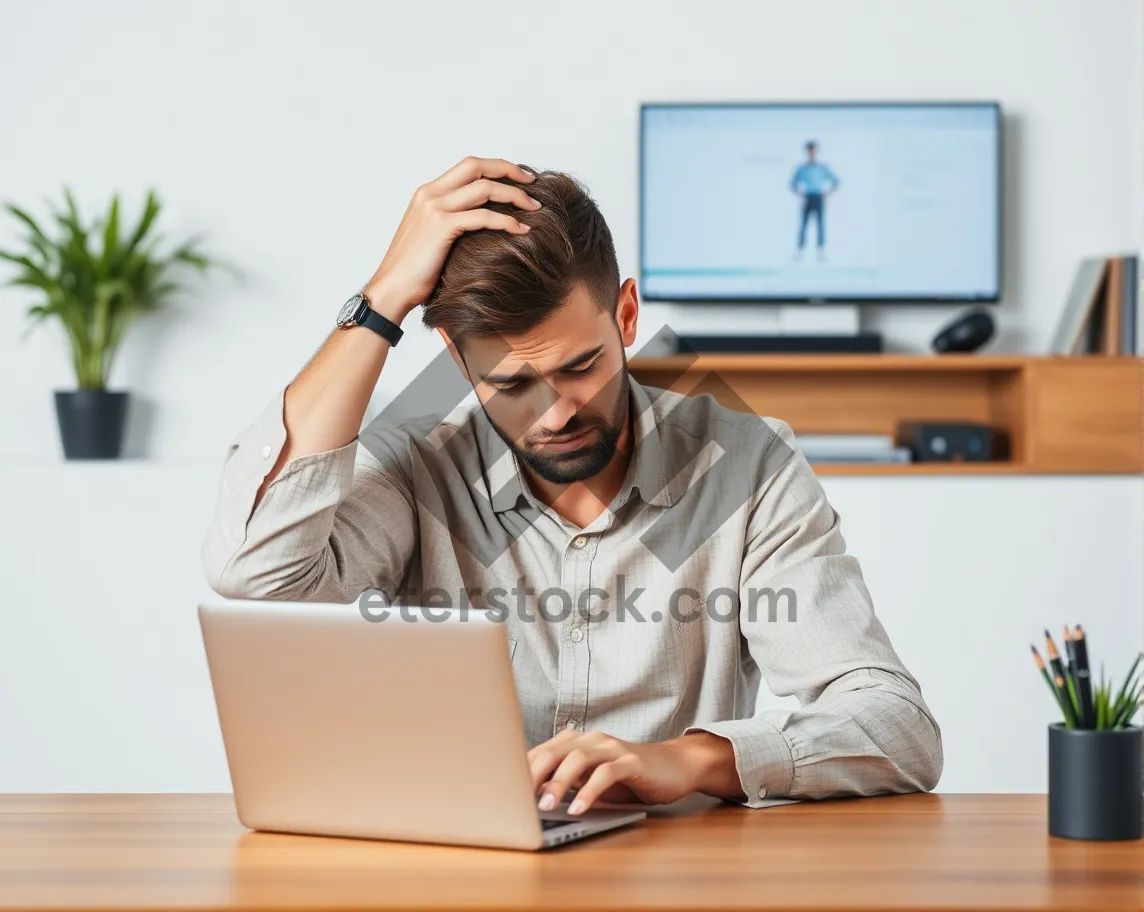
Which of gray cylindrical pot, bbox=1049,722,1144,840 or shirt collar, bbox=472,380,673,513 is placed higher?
shirt collar, bbox=472,380,673,513

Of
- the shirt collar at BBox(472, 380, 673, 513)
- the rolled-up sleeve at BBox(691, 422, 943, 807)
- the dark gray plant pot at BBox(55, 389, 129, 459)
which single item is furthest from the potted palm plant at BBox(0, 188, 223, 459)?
the rolled-up sleeve at BBox(691, 422, 943, 807)

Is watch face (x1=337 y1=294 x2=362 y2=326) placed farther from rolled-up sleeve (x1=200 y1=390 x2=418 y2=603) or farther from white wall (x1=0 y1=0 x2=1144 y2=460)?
white wall (x1=0 y1=0 x2=1144 y2=460)

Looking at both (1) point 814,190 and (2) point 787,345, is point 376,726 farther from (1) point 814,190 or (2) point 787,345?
(1) point 814,190

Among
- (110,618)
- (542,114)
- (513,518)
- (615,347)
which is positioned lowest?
(110,618)

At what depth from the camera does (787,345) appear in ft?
9.65

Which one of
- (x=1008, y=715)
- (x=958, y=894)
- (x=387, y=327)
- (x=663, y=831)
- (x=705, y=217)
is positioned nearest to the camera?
(x=958, y=894)

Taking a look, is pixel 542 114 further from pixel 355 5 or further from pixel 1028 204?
pixel 1028 204

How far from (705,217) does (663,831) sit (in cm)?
223

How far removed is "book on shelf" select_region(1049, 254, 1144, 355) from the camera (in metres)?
2.87

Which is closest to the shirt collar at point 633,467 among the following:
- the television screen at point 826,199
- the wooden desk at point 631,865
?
the wooden desk at point 631,865

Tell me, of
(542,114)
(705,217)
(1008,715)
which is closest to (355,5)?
(542,114)

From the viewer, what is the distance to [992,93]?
3.07 m

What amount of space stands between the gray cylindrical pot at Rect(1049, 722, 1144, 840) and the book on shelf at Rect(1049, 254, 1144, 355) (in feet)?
7.10

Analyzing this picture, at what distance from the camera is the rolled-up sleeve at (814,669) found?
43.4 inches
